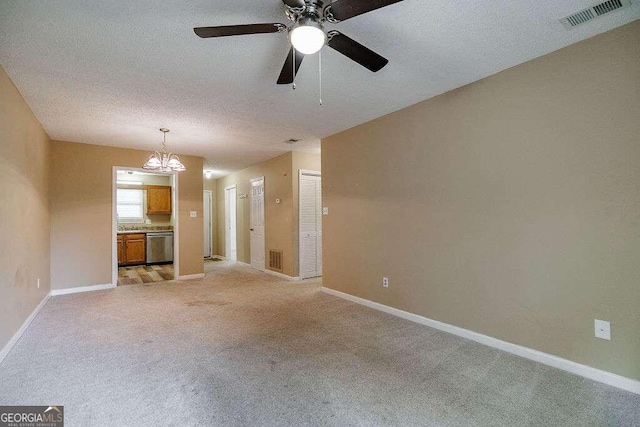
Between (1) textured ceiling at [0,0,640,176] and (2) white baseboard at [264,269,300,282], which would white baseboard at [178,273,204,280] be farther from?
(1) textured ceiling at [0,0,640,176]

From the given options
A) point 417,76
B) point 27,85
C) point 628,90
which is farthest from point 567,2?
point 27,85

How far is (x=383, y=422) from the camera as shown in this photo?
1766mm

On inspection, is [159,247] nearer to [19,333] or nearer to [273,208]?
[273,208]

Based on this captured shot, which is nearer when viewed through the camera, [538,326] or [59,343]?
[538,326]

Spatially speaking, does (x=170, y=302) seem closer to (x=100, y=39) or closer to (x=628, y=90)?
(x=100, y=39)

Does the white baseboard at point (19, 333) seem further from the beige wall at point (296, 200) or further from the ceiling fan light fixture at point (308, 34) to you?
the beige wall at point (296, 200)

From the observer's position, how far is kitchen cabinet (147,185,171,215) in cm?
785

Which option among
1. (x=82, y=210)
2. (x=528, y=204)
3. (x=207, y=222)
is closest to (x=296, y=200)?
(x=82, y=210)

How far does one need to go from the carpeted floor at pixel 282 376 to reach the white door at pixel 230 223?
4.85 m

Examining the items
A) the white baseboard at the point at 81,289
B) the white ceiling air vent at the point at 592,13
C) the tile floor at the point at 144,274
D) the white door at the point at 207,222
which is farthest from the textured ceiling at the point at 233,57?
the white door at the point at 207,222

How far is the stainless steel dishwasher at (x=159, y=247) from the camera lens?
7.60 m

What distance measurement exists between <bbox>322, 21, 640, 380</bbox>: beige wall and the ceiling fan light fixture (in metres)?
1.99

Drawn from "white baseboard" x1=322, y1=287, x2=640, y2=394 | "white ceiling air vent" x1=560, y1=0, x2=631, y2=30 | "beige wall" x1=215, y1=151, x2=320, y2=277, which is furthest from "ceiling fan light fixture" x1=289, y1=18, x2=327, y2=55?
"beige wall" x1=215, y1=151, x2=320, y2=277

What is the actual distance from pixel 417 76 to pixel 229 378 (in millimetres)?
3052
